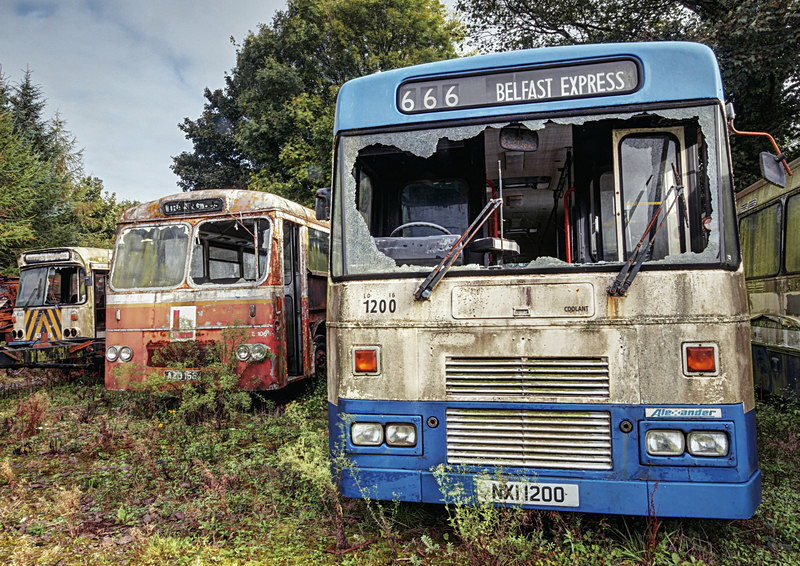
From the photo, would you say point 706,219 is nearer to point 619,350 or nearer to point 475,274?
point 619,350

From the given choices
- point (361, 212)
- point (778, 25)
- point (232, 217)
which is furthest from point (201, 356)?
point (778, 25)

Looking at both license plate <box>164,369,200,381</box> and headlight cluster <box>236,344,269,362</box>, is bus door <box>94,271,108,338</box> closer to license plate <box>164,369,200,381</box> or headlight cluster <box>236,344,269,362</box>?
license plate <box>164,369,200,381</box>

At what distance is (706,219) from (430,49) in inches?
768

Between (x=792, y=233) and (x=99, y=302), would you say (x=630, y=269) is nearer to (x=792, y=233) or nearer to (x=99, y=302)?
(x=792, y=233)

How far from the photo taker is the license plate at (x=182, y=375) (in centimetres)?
739

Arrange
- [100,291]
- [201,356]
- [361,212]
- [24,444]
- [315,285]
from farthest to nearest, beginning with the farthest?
[100,291]
[315,285]
[201,356]
[24,444]
[361,212]

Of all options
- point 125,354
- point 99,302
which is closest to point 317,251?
point 125,354

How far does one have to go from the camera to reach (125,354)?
7754 millimetres

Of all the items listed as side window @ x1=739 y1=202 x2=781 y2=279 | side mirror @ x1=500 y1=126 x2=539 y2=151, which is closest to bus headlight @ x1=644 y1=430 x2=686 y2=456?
side mirror @ x1=500 y1=126 x2=539 y2=151

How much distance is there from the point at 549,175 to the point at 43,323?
39.7 ft

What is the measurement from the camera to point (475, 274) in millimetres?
3506

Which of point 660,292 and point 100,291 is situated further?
point 100,291

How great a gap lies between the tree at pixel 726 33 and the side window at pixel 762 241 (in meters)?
3.66

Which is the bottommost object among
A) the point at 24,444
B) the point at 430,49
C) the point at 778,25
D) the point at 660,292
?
the point at 24,444
